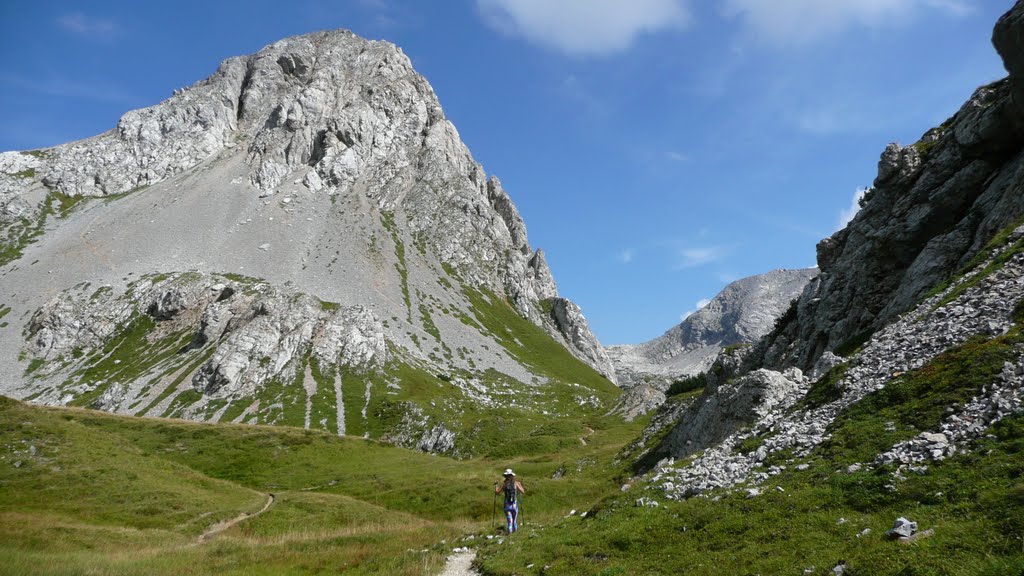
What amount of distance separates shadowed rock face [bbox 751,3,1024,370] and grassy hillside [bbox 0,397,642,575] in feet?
80.1

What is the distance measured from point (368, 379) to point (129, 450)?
78.0 m

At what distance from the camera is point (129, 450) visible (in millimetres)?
57438

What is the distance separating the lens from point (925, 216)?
40312mm

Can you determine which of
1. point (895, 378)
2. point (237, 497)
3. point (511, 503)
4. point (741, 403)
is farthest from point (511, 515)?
point (237, 497)

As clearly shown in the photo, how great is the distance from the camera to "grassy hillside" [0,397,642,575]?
86.1 ft

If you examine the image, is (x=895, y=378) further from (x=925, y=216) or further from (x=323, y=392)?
(x=323, y=392)

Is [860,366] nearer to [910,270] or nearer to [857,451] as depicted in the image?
[857,451]

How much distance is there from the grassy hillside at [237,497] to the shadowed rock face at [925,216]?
2441cm

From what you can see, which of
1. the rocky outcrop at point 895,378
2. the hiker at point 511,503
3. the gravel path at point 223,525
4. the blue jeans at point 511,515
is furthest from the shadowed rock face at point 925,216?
the gravel path at point 223,525

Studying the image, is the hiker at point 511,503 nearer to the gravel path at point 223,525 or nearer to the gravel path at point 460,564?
the gravel path at point 460,564

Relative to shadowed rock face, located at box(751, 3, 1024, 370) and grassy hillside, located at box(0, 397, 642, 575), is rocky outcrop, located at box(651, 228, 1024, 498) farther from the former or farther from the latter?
grassy hillside, located at box(0, 397, 642, 575)

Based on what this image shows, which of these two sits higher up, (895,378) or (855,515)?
(895,378)

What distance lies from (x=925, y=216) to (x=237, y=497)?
67269 mm

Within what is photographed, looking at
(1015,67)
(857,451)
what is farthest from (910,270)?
(857,451)
